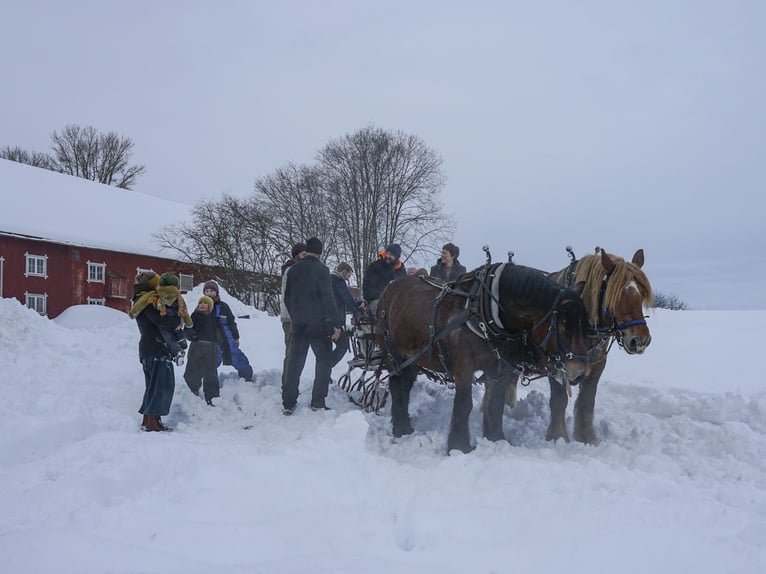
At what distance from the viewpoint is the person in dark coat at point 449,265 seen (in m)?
7.66

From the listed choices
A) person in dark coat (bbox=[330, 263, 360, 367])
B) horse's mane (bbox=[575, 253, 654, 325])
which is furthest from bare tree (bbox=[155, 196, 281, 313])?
horse's mane (bbox=[575, 253, 654, 325])

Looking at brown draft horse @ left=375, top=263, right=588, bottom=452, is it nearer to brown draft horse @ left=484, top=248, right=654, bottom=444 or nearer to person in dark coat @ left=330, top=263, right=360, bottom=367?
brown draft horse @ left=484, top=248, right=654, bottom=444

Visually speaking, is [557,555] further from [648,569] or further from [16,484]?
[16,484]

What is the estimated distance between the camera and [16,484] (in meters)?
3.75

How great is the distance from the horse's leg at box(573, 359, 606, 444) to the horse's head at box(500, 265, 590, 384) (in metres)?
0.39

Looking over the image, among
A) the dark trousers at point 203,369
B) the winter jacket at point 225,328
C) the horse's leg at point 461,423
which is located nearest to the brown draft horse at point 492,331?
the horse's leg at point 461,423

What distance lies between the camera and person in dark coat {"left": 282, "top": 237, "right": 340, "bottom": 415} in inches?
273

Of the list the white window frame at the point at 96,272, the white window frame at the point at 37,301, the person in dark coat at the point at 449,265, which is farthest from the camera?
the white window frame at the point at 96,272

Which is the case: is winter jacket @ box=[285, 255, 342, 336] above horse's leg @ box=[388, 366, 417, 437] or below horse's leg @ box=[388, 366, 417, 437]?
above

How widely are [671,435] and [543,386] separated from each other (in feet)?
11.9

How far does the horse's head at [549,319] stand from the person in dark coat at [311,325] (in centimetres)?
244

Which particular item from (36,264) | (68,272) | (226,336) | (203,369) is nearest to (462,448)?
(203,369)

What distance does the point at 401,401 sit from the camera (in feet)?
20.5

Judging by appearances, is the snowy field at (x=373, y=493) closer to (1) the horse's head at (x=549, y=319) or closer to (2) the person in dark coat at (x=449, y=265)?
(1) the horse's head at (x=549, y=319)
